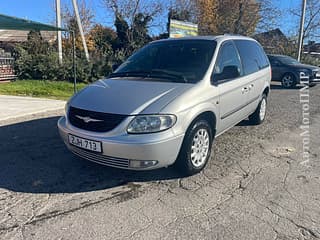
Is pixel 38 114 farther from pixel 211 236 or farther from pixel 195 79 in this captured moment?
pixel 211 236

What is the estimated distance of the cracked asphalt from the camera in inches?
98.8

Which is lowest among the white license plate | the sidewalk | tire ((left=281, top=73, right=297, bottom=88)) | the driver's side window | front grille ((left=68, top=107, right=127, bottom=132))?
the sidewalk

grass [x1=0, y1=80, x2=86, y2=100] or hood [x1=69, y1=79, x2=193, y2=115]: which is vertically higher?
hood [x1=69, y1=79, x2=193, y2=115]

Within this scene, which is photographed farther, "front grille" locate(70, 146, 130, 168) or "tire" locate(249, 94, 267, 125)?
"tire" locate(249, 94, 267, 125)

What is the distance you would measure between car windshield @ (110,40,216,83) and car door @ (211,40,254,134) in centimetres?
21

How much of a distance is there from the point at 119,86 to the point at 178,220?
185cm

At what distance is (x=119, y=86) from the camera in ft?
12.1

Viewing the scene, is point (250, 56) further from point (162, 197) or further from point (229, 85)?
point (162, 197)

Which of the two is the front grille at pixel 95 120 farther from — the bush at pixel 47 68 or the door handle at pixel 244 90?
the bush at pixel 47 68

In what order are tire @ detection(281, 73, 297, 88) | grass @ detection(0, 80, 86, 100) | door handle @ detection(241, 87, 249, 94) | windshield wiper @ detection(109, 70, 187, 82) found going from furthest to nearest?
tire @ detection(281, 73, 297, 88), grass @ detection(0, 80, 86, 100), door handle @ detection(241, 87, 249, 94), windshield wiper @ detection(109, 70, 187, 82)

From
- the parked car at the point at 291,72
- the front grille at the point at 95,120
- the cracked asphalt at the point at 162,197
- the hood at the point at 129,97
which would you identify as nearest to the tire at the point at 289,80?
the parked car at the point at 291,72

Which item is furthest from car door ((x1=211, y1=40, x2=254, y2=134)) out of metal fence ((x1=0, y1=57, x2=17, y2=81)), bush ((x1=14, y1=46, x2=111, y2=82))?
metal fence ((x1=0, y1=57, x2=17, y2=81))

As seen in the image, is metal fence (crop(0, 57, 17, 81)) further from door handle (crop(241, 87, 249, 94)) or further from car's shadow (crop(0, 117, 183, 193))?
door handle (crop(241, 87, 249, 94))

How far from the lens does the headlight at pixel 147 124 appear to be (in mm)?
2992
